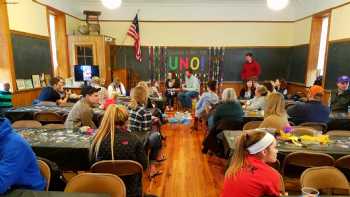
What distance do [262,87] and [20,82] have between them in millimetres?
5137

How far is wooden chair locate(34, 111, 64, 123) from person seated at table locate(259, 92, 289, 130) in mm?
3114

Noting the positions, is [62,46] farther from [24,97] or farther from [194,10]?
[194,10]

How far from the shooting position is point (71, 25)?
8.02 metres

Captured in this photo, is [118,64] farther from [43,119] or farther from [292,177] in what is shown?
[292,177]

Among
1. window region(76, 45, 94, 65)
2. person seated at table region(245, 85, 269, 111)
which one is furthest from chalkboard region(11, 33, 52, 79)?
person seated at table region(245, 85, 269, 111)

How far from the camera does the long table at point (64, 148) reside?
2607 mm

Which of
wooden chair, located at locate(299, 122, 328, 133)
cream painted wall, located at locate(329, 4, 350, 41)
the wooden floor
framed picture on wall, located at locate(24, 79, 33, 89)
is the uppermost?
cream painted wall, located at locate(329, 4, 350, 41)

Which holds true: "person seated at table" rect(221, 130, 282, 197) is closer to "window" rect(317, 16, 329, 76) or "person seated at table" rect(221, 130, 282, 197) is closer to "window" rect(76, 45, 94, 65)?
"window" rect(317, 16, 329, 76)

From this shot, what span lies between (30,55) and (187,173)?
15.4 feet

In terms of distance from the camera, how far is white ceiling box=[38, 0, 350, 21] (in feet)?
27.8

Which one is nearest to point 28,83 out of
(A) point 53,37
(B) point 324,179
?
(A) point 53,37

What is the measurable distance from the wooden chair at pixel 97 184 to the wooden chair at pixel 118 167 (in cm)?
28

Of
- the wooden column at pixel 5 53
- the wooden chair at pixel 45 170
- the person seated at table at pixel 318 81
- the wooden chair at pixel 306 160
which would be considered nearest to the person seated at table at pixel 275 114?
the wooden chair at pixel 306 160

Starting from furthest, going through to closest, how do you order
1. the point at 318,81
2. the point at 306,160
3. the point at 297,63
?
the point at 297,63
the point at 318,81
the point at 306,160
